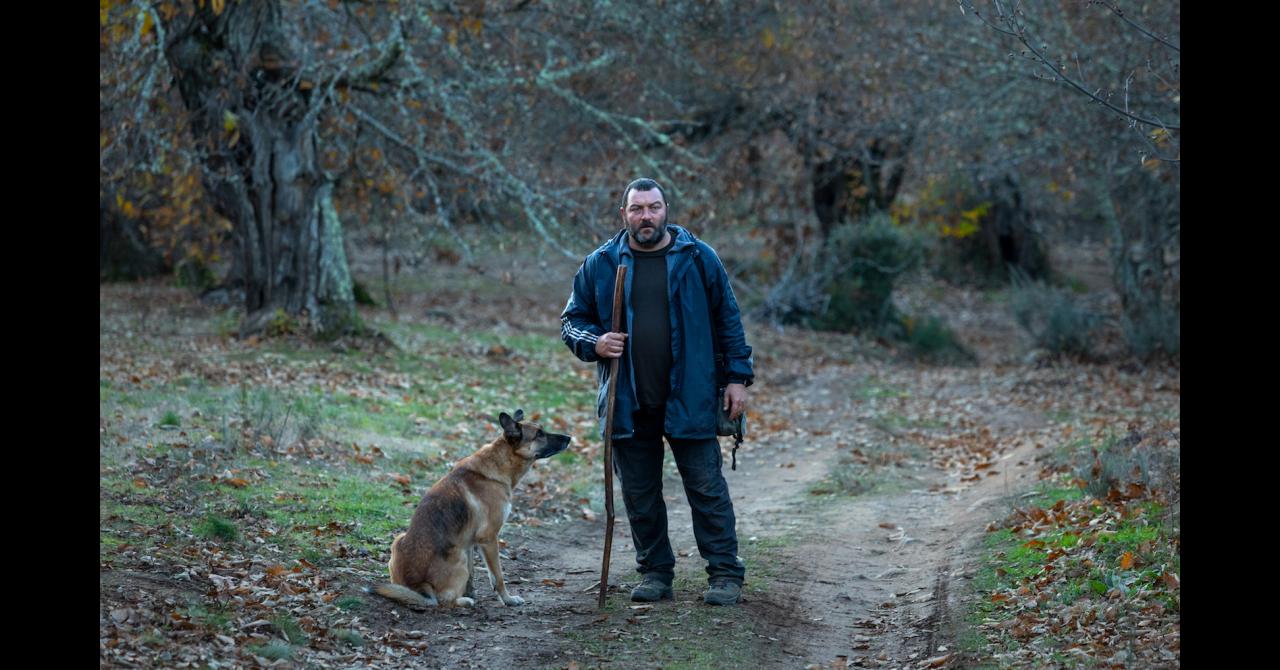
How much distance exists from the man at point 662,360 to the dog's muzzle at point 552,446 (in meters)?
0.35

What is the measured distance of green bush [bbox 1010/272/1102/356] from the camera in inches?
836

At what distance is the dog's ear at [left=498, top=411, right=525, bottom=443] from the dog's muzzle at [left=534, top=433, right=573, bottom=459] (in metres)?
0.16

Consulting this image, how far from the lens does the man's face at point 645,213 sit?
22.9 feet

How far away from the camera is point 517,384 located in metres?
16.0

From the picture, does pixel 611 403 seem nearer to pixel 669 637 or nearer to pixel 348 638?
pixel 669 637

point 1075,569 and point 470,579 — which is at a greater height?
point 1075,569

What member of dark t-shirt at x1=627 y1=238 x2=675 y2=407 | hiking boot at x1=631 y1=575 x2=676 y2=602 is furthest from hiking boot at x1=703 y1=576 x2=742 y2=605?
dark t-shirt at x1=627 y1=238 x2=675 y2=407

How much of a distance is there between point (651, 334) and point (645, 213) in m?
0.68

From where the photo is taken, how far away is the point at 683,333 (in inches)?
275

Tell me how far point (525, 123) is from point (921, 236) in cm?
993

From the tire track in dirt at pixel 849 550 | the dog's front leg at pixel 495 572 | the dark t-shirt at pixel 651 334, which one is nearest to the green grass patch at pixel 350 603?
the dog's front leg at pixel 495 572

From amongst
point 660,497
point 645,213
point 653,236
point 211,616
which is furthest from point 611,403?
point 211,616

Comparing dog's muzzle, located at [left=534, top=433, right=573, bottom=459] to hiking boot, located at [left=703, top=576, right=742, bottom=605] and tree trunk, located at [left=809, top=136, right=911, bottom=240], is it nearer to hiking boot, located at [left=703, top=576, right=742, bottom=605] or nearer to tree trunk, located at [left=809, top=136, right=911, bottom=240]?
hiking boot, located at [left=703, top=576, right=742, bottom=605]
